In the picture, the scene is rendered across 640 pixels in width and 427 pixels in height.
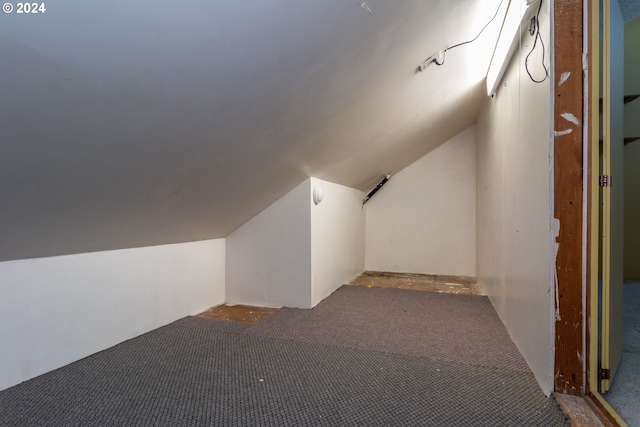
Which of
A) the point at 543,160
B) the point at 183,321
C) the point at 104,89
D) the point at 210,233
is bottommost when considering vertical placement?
the point at 183,321

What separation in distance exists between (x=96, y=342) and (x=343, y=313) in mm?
1821

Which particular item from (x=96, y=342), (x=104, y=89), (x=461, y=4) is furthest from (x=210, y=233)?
(x=461, y=4)

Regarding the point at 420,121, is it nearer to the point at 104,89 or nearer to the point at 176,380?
the point at 104,89

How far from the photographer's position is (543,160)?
146 cm

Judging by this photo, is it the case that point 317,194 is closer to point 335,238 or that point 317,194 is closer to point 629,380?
point 335,238

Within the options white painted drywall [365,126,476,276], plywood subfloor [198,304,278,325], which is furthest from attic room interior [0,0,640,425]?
white painted drywall [365,126,476,276]

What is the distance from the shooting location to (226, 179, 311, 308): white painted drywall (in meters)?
2.88

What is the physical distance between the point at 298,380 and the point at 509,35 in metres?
2.43

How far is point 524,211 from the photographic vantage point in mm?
1770

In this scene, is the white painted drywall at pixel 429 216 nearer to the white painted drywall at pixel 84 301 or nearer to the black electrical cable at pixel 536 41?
the black electrical cable at pixel 536 41

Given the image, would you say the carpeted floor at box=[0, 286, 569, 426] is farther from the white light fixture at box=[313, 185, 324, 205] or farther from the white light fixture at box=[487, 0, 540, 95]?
the white light fixture at box=[487, 0, 540, 95]

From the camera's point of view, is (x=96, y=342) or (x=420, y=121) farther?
(x=420, y=121)

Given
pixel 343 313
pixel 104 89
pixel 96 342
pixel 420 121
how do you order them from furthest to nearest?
pixel 420 121, pixel 343 313, pixel 96 342, pixel 104 89

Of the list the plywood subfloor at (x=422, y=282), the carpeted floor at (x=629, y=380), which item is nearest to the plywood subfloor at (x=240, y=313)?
the plywood subfloor at (x=422, y=282)
